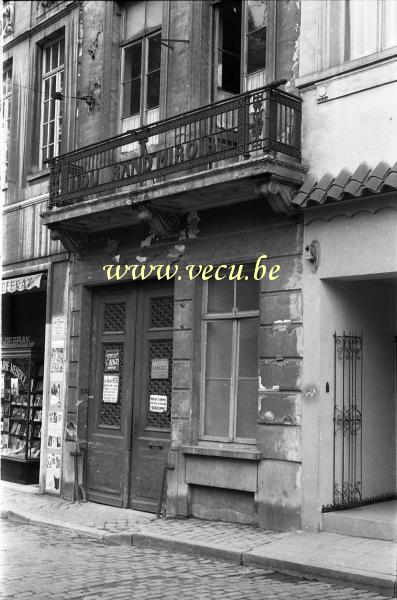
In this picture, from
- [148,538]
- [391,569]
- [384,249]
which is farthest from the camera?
[148,538]

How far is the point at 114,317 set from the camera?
12.3 metres

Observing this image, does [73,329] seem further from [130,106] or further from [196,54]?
[196,54]

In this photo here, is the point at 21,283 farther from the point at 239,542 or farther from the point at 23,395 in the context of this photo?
the point at 239,542

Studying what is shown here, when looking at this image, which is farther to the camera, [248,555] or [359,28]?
[359,28]

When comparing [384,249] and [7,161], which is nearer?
[384,249]

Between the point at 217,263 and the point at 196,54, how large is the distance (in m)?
3.10

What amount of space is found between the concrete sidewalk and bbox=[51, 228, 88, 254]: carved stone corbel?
3945 millimetres

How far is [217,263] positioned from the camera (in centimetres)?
1052

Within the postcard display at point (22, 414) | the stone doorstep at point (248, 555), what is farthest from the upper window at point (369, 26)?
the postcard display at point (22, 414)

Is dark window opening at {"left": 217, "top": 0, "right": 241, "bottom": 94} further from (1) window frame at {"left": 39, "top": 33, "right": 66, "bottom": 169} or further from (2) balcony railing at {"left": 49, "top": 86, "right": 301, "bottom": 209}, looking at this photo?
(1) window frame at {"left": 39, "top": 33, "right": 66, "bottom": 169}

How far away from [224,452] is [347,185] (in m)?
3.60

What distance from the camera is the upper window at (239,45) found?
35.1 feet

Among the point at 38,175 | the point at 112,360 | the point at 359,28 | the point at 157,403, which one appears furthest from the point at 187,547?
the point at 38,175

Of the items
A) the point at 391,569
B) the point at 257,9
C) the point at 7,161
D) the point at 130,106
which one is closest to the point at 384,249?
the point at 391,569
